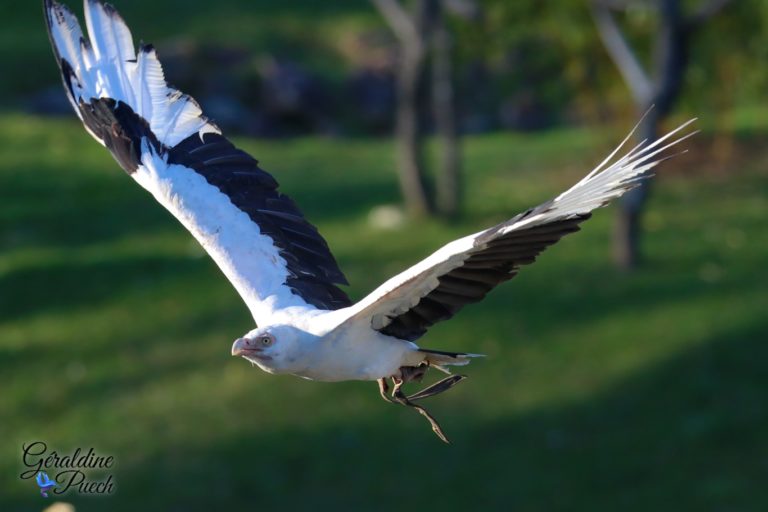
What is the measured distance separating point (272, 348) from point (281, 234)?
56.8 inches

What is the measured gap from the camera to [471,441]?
13539mm

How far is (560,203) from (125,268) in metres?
11.8

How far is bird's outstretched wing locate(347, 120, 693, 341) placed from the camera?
5520 millimetres

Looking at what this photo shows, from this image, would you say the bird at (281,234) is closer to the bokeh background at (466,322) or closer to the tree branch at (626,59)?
the bokeh background at (466,322)

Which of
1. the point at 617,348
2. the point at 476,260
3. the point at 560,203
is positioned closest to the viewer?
the point at 560,203

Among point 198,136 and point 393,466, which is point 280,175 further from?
point 198,136

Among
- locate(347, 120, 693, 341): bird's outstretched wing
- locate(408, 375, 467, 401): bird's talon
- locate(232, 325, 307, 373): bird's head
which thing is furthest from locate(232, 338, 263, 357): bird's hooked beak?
locate(408, 375, 467, 401): bird's talon

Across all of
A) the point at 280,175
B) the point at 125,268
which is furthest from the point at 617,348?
the point at 280,175

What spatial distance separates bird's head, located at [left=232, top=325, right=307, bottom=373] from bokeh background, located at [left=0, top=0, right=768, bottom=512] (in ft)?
22.7

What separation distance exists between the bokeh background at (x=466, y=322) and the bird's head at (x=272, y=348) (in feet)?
22.7

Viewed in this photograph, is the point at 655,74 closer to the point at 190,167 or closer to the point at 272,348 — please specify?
the point at 190,167

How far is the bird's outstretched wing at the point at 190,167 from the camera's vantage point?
727cm

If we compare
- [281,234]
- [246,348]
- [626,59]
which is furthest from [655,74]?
[246,348]

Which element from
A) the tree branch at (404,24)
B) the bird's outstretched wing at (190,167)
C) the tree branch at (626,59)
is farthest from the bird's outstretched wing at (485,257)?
the tree branch at (404,24)
